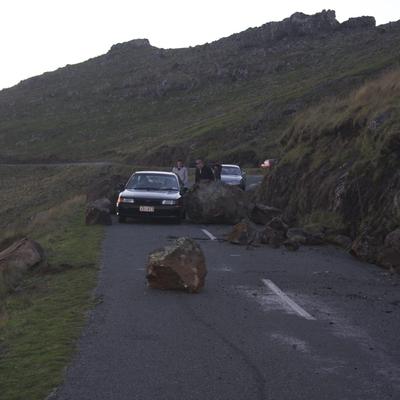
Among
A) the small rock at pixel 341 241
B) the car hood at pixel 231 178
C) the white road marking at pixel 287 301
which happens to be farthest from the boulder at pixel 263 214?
the car hood at pixel 231 178

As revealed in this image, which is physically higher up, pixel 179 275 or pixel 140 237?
pixel 179 275

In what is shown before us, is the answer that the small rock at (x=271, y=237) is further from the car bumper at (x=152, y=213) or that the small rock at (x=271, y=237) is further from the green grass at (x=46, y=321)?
the car bumper at (x=152, y=213)

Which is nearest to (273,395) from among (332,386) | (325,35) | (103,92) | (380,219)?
(332,386)

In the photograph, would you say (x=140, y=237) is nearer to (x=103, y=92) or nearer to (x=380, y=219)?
(x=380, y=219)

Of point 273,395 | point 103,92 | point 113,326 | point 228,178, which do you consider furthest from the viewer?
point 103,92

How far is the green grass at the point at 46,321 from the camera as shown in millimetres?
6250

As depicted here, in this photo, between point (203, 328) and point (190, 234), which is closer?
point (203, 328)

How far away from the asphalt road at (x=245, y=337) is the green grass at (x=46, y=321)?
7.9 inches

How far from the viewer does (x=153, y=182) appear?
22.0 m

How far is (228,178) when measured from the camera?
33.8 m

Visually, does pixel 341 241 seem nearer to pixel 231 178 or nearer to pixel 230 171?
pixel 231 178

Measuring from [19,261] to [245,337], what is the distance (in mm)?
6517

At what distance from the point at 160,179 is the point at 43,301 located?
12512 millimetres

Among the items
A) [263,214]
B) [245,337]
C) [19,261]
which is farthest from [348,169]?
[245,337]
